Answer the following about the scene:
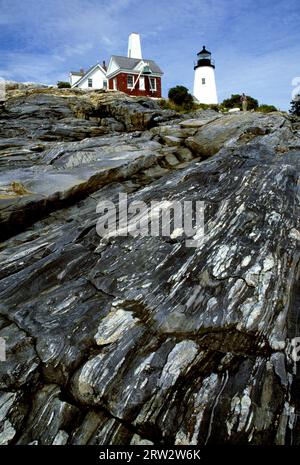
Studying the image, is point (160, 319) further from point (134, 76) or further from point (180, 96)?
point (134, 76)

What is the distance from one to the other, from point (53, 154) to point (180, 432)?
13.1 metres

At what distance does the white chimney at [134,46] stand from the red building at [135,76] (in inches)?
255

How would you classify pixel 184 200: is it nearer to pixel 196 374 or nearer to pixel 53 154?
pixel 196 374

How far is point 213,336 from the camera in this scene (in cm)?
570

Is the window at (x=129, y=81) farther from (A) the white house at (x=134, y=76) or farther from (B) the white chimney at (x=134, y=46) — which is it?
(B) the white chimney at (x=134, y=46)

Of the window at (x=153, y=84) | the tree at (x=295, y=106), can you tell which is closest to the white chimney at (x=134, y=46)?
the window at (x=153, y=84)

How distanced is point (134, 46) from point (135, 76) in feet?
40.1

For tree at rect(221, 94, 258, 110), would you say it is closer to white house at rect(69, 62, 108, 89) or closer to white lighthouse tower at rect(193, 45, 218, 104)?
white lighthouse tower at rect(193, 45, 218, 104)

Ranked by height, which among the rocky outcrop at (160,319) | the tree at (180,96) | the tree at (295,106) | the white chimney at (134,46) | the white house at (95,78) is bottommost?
the rocky outcrop at (160,319)

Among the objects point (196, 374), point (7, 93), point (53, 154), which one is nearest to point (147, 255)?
point (196, 374)

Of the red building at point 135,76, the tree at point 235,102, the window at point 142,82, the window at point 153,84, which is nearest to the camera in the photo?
the tree at point 235,102

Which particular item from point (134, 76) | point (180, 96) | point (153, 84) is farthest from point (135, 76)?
point (180, 96)

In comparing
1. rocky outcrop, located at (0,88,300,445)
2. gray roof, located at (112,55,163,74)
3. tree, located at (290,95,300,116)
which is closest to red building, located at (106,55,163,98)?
gray roof, located at (112,55,163,74)

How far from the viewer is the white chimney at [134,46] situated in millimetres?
67875
